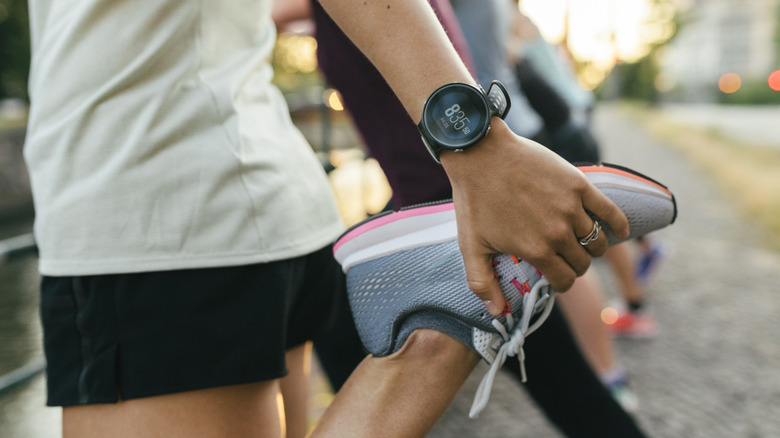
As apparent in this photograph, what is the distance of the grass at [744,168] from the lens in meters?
6.81

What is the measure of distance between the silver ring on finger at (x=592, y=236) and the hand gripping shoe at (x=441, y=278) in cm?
7

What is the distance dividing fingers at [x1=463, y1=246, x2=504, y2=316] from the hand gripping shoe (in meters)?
0.03

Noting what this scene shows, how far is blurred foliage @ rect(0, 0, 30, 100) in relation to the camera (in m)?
17.7

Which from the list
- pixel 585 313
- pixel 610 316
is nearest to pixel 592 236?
pixel 585 313

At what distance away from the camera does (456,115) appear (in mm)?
806

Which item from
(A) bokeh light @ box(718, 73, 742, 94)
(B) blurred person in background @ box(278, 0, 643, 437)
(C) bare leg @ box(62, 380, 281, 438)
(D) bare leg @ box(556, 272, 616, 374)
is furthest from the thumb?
(A) bokeh light @ box(718, 73, 742, 94)

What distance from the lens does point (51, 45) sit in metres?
0.93

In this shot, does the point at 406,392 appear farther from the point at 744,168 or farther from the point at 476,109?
the point at 744,168

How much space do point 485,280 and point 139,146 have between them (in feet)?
1.80

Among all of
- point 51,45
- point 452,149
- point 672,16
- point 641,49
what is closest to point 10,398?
point 51,45

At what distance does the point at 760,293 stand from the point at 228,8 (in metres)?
4.53

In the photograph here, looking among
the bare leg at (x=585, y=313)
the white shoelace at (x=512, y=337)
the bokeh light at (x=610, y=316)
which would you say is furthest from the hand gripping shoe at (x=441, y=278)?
the bokeh light at (x=610, y=316)

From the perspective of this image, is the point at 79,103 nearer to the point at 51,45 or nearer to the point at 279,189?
the point at 51,45

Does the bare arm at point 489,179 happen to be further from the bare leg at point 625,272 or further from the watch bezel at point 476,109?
the bare leg at point 625,272
